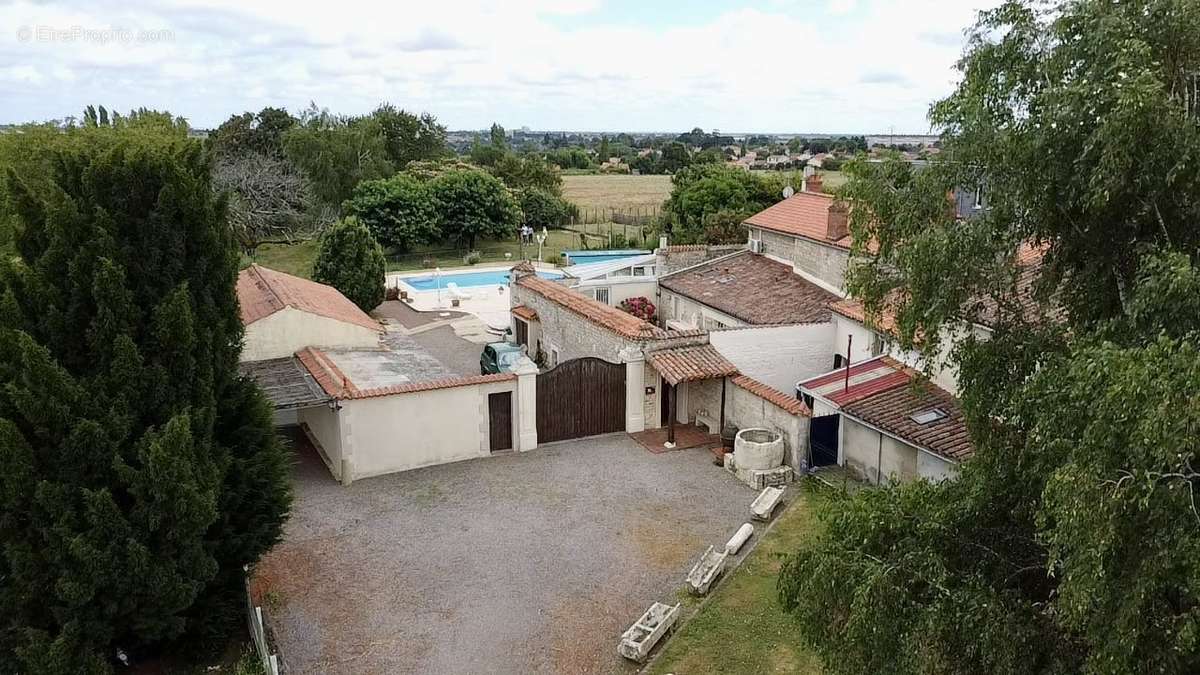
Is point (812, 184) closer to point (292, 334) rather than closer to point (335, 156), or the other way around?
point (292, 334)

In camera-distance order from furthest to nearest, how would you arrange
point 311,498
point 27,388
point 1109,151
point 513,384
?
point 513,384 → point 311,498 → point 27,388 → point 1109,151

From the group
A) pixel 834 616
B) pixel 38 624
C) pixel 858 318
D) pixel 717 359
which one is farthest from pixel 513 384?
pixel 834 616

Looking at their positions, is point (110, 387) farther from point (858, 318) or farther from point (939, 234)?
point (858, 318)

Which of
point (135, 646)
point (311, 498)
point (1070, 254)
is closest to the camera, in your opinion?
point (1070, 254)

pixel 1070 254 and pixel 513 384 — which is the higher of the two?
pixel 1070 254

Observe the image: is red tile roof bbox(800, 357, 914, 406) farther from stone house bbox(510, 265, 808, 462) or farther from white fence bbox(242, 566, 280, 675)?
white fence bbox(242, 566, 280, 675)

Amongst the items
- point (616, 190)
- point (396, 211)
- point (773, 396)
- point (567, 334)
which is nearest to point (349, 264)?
point (567, 334)

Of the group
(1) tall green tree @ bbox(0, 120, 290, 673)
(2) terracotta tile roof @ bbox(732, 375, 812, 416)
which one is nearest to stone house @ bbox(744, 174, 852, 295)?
(2) terracotta tile roof @ bbox(732, 375, 812, 416)

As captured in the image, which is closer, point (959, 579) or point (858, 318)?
point (959, 579)
